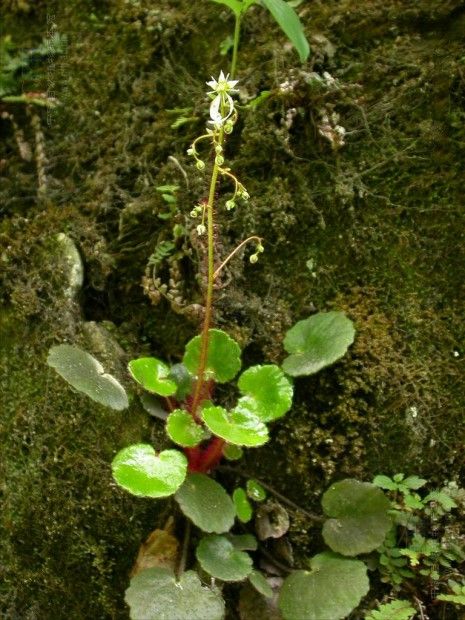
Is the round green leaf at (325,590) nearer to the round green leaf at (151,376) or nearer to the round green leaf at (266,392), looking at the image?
the round green leaf at (266,392)

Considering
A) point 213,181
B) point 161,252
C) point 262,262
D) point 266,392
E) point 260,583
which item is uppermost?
point 213,181

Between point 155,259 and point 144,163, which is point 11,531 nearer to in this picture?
point 155,259

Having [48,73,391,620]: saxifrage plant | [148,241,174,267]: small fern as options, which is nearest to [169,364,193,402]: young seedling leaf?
[48,73,391,620]: saxifrage plant

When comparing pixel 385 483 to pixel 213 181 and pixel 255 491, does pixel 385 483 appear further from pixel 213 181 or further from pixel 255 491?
pixel 213 181

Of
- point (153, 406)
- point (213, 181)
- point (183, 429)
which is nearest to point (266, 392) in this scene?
point (183, 429)

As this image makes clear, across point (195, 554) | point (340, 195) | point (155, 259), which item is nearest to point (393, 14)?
point (340, 195)

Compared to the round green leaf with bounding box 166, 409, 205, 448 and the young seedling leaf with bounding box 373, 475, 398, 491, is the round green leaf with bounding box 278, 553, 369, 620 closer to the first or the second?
the young seedling leaf with bounding box 373, 475, 398, 491
